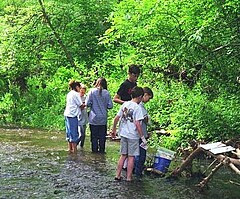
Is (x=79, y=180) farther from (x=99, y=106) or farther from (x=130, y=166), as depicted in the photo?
(x=99, y=106)

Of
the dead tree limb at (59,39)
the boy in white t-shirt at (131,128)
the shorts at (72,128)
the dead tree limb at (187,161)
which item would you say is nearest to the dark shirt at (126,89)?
the boy in white t-shirt at (131,128)

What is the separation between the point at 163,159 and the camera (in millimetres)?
9852

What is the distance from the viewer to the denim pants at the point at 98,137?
12.5 meters

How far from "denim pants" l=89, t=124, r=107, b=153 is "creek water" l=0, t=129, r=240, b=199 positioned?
23cm

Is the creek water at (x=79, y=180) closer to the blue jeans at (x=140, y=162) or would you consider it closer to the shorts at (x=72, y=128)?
the blue jeans at (x=140, y=162)

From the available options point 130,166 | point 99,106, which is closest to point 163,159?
point 130,166

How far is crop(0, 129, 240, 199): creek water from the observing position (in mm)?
8344

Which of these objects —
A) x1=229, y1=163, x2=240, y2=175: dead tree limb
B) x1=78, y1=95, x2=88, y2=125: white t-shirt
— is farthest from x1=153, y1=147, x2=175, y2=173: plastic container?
x1=78, y1=95, x2=88, y2=125: white t-shirt

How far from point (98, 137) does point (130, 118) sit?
3601mm

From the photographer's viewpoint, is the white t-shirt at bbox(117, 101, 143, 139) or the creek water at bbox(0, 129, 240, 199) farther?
the white t-shirt at bbox(117, 101, 143, 139)

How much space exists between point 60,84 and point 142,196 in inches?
607

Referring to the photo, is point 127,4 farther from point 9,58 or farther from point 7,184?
point 9,58

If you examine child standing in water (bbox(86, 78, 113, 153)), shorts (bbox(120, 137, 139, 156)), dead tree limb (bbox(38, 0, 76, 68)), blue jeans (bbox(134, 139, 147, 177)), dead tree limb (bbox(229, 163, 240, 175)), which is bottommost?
blue jeans (bbox(134, 139, 147, 177))

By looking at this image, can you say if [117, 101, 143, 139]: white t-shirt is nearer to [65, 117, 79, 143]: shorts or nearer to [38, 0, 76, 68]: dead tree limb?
[65, 117, 79, 143]: shorts
